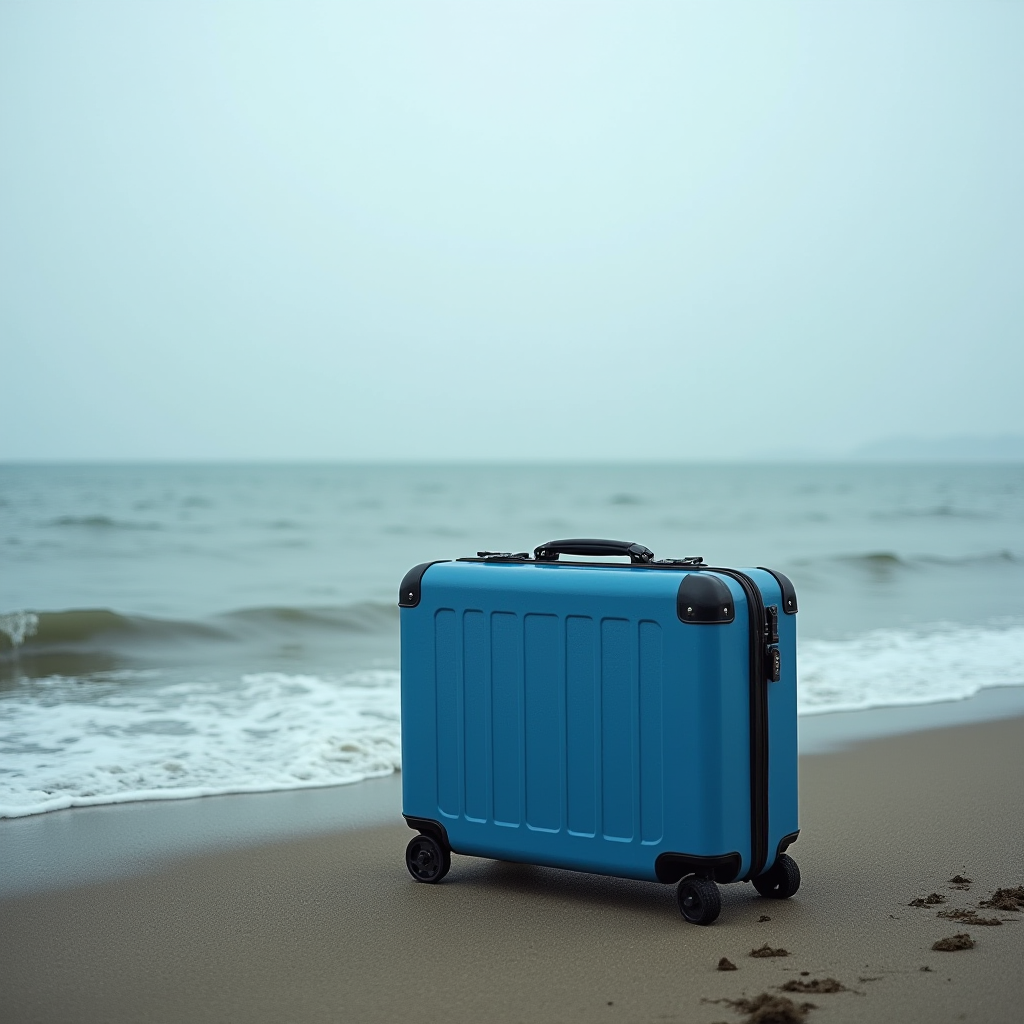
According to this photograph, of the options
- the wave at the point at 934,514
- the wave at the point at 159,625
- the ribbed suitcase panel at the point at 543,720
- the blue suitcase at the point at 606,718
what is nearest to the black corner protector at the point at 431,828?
the blue suitcase at the point at 606,718

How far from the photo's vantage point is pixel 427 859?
12.7ft

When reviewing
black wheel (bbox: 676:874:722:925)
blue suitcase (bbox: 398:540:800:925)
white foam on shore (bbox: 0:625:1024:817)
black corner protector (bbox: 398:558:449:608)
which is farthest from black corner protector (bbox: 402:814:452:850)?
white foam on shore (bbox: 0:625:1024:817)

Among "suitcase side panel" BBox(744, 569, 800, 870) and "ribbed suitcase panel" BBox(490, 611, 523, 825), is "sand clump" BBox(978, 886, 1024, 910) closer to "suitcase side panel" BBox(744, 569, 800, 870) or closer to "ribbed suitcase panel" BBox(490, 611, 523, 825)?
"suitcase side panel" BBox(744, 569, 800, 870)

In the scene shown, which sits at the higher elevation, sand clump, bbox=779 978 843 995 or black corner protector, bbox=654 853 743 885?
black corner protector, bbox=654 853 743 885

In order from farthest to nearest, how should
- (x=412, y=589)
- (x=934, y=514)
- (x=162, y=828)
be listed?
(x=934, y=514) < (x=162, y=828) < (x=412, y=589)

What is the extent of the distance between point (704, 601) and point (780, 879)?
0.91m

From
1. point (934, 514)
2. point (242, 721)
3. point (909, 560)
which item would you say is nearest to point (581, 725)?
point (242, 721)

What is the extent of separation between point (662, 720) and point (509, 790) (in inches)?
22.5

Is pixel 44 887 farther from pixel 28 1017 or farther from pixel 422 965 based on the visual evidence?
pixel 422 965

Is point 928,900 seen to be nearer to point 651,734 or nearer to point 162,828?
point 651,734

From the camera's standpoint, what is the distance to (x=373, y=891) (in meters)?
3.84

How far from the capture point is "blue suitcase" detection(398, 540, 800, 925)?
3340 millimetres

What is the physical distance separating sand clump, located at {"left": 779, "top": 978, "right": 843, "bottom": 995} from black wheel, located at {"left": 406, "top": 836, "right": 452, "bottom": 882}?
126 centimetres

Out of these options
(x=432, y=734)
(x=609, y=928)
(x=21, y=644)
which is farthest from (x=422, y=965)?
(x=21, y=644)
